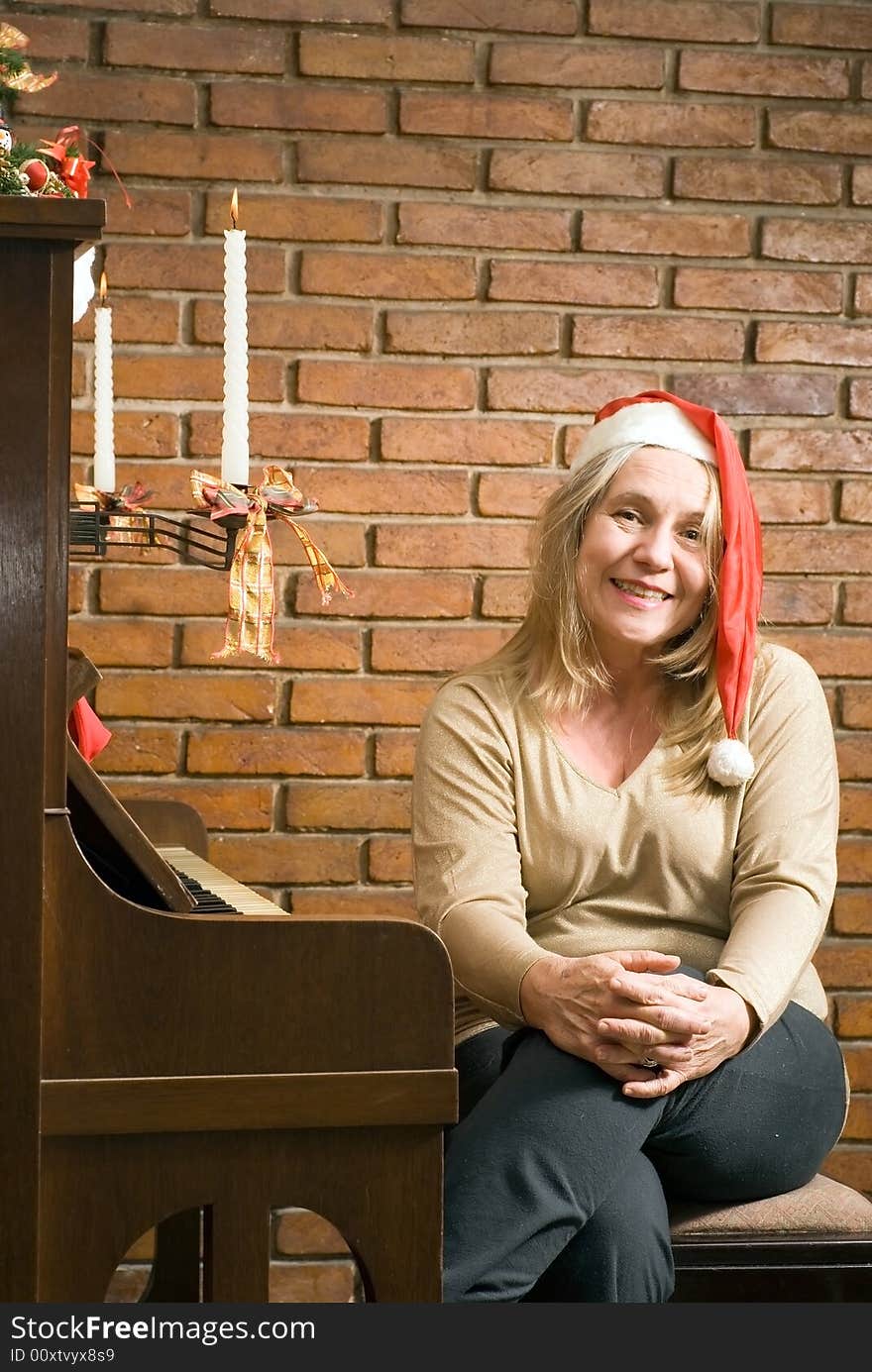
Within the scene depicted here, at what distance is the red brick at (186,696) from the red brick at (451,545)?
0.27 meters

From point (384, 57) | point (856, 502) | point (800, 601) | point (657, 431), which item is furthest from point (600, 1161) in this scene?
point (384, 57)

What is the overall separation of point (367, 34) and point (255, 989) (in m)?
1.61

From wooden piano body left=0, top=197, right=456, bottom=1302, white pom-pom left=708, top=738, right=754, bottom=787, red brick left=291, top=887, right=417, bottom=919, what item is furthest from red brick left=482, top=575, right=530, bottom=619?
wooden piano body left=0, top=197, right=456, bottom=1302

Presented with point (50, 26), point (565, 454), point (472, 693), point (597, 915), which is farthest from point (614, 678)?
point (50, 26)

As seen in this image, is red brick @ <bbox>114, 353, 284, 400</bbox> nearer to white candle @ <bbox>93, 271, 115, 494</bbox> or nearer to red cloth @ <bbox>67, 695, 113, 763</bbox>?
white candle @ <bbox>93, 271, 115, 494</bbox>

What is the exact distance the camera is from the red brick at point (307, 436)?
7.28 feet

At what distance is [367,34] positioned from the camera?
7.20ft

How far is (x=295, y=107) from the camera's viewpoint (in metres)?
2.19

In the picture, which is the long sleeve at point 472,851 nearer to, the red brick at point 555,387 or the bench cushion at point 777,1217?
the bench cushion at point 777,1217

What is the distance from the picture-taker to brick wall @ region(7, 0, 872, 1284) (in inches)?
86.3

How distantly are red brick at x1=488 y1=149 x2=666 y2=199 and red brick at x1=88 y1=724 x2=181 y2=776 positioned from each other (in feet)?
3.17

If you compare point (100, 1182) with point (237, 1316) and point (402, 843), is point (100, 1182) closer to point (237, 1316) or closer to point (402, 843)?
point (237, 1316)

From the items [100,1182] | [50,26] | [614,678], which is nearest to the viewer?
[100,1182]

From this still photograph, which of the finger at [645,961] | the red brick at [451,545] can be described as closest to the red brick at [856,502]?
the red brick at [451,545]
